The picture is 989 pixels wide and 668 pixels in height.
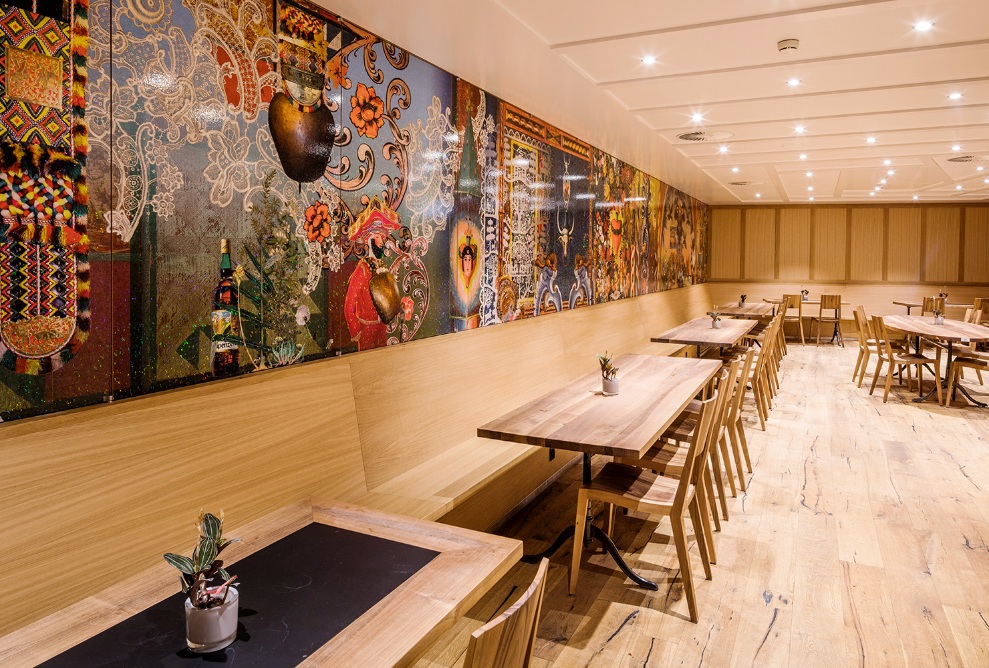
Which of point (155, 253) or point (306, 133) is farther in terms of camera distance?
point (306, 133)

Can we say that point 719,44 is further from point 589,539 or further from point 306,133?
point 589,539

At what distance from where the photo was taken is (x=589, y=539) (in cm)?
369

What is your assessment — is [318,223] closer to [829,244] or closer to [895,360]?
[895,360]

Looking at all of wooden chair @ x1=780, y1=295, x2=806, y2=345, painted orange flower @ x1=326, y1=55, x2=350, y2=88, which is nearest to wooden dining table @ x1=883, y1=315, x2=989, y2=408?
wooden chair @ x1=780, y1=295, x2=806, y2=345

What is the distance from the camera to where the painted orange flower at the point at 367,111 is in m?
3.26

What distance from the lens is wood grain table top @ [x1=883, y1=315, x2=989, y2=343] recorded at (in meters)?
7.35

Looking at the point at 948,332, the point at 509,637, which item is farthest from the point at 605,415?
the point at 948,332

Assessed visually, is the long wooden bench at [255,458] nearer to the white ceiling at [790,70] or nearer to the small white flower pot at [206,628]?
the small white flower pot at [206,628]

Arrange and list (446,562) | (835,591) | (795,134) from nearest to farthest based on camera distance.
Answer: (446,562) → (835,591) → (795,134)

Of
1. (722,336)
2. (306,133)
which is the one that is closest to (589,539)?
(306,133)

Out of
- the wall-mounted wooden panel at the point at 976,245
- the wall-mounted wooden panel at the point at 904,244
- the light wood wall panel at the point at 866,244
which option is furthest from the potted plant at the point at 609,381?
the wall-mounted wooden panel at the point at 976,245

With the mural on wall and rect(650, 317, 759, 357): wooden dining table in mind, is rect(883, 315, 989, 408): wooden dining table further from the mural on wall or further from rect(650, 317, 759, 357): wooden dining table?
the mural on wall

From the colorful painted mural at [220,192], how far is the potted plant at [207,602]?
868 mm

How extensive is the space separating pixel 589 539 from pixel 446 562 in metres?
2.06
